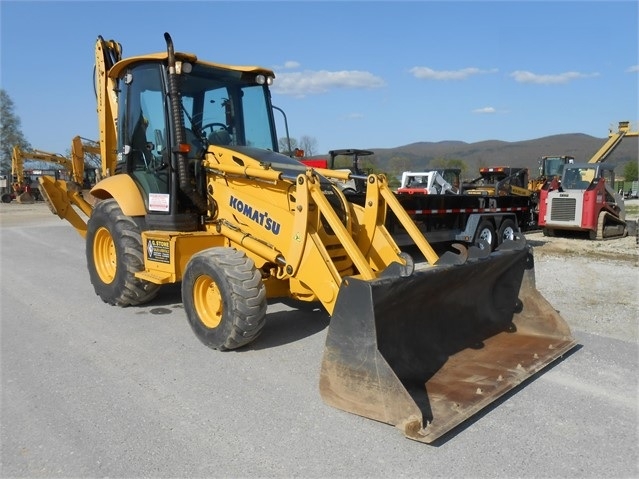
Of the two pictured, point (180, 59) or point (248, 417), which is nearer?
point (248, 417)

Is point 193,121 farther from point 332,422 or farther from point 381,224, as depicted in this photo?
point 332,422

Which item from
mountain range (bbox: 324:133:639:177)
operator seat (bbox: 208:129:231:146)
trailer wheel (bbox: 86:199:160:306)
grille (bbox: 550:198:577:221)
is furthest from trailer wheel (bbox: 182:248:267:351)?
mountain range (bbox: 324:133:639:177)

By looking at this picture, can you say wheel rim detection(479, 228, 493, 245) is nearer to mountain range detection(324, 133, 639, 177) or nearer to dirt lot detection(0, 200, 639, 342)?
dirt lot detection(0, 200, 639, 342)

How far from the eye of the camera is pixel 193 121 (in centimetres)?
606

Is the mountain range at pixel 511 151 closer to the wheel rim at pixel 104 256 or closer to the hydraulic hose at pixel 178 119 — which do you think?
the wheel rim at pixel 104 256

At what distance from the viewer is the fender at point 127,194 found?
6219 mm

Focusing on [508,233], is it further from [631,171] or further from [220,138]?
[631,171]

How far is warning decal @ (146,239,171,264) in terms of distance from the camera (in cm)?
568

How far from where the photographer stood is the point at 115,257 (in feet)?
21.7

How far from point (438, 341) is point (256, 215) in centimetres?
211

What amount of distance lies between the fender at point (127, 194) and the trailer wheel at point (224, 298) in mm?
1399

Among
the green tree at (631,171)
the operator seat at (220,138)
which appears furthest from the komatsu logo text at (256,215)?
the green tree at (631,171)

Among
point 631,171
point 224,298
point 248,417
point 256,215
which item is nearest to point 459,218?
point 256,215

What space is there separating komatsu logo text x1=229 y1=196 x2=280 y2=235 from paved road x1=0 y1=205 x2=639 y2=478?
3.59 ft
